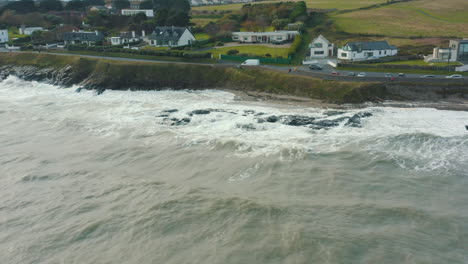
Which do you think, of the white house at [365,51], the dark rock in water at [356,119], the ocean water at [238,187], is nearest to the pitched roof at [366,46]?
the white house at [365,51]

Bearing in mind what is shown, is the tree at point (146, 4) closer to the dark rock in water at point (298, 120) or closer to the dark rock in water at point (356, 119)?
the dark rock in water at point (298, 120)

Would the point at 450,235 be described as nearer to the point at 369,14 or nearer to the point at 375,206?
the point at 375,206

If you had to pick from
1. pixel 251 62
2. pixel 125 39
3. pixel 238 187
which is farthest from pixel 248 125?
pixel 125 39

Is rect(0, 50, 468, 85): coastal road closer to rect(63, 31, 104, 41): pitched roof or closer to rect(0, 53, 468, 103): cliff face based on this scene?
rect(0, 53, 468, 103): cliff face

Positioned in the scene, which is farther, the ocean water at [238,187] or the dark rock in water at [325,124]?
the dark rock in water at [325,124]

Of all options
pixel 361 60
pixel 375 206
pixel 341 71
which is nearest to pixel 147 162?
pixel 375 206

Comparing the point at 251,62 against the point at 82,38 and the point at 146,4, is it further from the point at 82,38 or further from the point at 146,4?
the point at 146,4

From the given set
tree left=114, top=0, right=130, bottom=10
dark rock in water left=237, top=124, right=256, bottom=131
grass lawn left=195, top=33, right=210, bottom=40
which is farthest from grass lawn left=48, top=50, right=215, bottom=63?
tree left=114, top=0, right=130, bottom=10

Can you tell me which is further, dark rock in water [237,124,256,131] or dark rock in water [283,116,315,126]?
dark rock in water [283,116,315,126]
